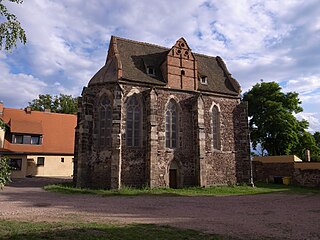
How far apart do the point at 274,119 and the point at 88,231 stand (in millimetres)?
31973

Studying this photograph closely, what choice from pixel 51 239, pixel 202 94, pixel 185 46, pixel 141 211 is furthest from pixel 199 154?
pixel 51 239

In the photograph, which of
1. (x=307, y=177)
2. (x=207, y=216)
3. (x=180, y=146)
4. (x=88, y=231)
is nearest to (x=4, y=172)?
(x=88, y=231)

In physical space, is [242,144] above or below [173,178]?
above

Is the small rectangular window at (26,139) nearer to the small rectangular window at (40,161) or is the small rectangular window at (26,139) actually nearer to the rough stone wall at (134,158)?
the small rectangular window at (40,161)

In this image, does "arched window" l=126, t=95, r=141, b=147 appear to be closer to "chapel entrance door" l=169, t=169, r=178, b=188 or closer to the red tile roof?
"chapel entrance door" l=169, t=169, r=178, b=188

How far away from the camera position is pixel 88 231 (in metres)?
7.72

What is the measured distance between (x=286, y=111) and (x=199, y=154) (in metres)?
18.5

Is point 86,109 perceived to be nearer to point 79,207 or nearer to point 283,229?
point 79,207

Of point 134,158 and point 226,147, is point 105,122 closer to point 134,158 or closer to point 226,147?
point 134,158

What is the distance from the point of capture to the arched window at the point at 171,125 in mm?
23906

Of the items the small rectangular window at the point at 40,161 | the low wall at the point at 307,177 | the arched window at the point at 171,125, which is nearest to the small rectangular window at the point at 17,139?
the small rectangular window at the point at 40,161

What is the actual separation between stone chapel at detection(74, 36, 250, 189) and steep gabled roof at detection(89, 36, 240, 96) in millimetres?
97

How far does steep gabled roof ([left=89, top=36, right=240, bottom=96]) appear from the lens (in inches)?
939

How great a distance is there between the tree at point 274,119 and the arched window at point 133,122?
19.9 metres
